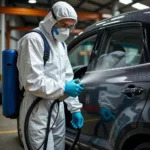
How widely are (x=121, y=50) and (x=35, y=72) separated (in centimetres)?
116

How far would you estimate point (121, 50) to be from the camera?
9.69 feet

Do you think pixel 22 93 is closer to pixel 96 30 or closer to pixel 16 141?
pixel 96 30

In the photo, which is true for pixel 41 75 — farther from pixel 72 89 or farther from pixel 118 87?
pixel 118 87

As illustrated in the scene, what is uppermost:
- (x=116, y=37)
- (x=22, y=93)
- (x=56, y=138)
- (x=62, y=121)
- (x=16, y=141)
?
(x=116, y=37)

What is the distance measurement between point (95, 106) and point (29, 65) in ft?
3.09

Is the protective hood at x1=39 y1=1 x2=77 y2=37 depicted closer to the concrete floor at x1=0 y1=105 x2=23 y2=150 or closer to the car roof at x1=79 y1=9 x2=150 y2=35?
A: the car roof at x1=79 y1=9 x2=150 y2=35

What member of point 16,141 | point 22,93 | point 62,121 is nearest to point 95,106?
point 62,121

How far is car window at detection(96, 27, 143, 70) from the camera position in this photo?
2.58m

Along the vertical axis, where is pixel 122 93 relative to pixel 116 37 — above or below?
below

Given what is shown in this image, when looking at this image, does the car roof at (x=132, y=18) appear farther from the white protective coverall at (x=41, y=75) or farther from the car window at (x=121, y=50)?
the white protective coverall at (x=41, y=75)

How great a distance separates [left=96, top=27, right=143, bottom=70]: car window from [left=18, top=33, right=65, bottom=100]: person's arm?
78 cm

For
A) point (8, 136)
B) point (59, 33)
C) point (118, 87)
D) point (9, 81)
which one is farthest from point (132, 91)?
point (8, 136)

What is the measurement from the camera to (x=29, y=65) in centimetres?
212

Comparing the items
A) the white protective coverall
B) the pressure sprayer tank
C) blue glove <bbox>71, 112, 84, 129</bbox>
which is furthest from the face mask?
blue glove <bbox>71, 112, 84, 129</bbox>
